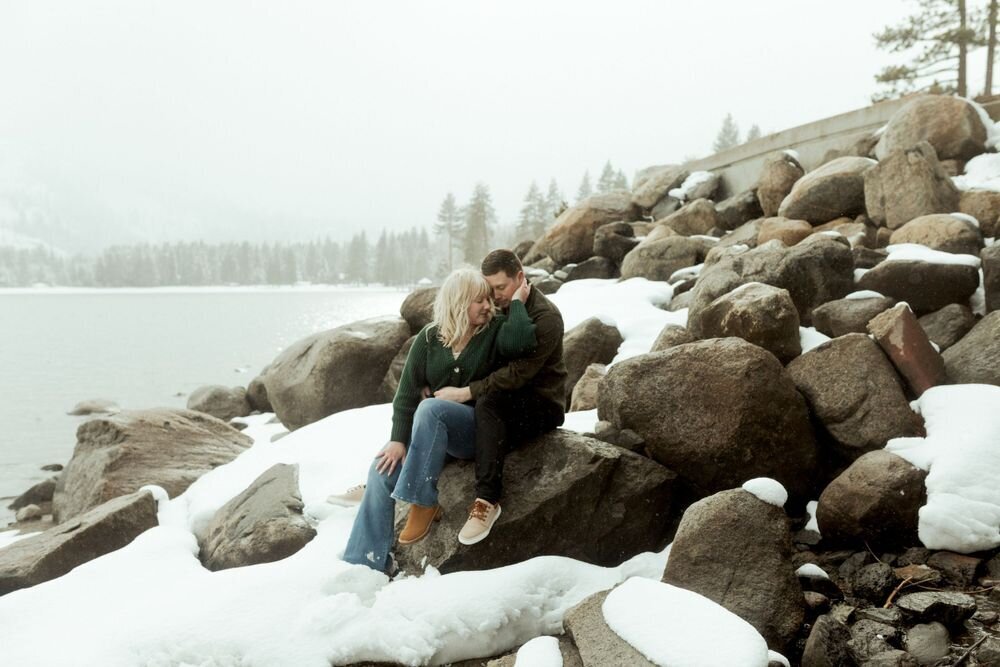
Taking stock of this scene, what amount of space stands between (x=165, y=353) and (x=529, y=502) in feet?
92.8

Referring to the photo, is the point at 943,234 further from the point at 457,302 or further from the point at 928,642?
the point at 457,302

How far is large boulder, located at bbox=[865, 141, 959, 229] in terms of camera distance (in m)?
9.44

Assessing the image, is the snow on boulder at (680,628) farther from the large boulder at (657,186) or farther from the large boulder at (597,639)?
the large boulder at (657,186)

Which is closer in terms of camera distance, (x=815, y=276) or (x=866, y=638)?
(x=866, y=638)

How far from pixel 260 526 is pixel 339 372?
13.4ft

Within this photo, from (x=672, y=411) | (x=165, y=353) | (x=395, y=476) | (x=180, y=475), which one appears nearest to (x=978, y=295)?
(x=672, y=411)

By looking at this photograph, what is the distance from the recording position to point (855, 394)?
19.1 feet

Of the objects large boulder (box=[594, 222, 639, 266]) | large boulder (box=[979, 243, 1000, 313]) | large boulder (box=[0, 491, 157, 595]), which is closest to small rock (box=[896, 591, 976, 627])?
large boulder (box=[979, 243, 1000, 313])

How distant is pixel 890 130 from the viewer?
39.1 ft

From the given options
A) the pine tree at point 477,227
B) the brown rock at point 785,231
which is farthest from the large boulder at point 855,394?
the pine tree at point 477,227

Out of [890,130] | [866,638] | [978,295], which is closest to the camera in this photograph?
[866,638]

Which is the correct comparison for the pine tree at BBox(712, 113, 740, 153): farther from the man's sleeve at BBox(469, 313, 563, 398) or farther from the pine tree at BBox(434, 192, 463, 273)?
the man's sleeve at BBox(469, 313, 563, 398)

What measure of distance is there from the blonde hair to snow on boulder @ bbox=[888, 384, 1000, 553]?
12.4ft

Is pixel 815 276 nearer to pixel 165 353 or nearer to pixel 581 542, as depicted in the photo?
pixel 581 542
